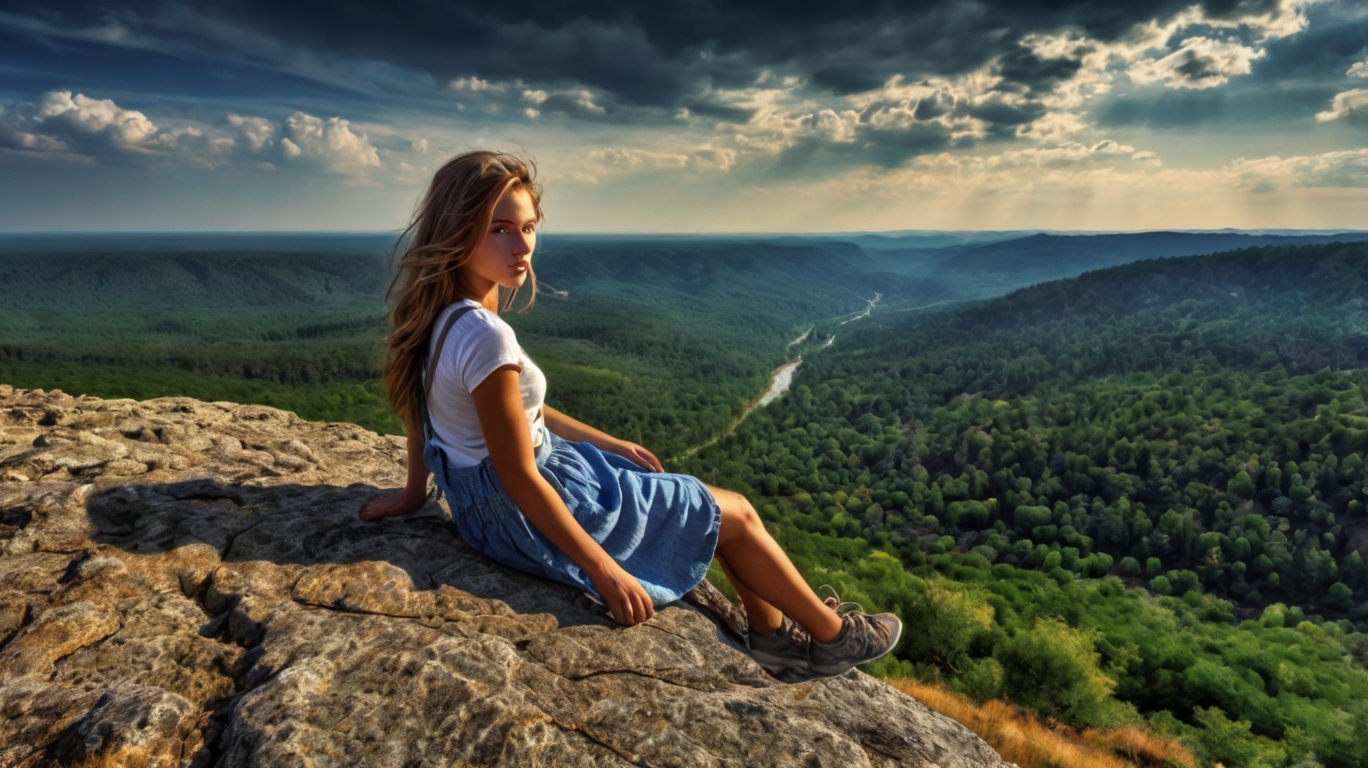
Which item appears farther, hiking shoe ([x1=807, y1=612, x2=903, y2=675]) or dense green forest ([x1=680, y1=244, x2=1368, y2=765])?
dense green forest ([x1=680, y1=244, x2=1368, y2=765])

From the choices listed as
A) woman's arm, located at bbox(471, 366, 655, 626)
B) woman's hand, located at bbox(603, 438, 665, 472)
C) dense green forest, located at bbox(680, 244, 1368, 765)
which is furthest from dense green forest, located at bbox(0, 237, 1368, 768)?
woman's arm, located at bbox(471, 366, 655, 626)

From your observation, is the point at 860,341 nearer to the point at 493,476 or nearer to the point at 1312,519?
the point at 1312,519

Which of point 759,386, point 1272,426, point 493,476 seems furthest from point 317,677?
point 759,386

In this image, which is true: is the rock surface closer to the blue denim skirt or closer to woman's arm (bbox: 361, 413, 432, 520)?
woman's arm (bbox: 361, 413, 432, 520)

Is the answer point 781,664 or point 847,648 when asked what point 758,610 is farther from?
point 847,648

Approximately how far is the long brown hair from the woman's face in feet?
0.18

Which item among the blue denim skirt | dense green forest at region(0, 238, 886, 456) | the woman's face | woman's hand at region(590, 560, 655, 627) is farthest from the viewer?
dense green forest at region(0, 238, 886, 456)

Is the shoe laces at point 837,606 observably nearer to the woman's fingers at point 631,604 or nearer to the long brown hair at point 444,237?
the woman's fingers at point 631,604

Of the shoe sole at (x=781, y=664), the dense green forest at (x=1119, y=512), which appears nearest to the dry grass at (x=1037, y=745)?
the shoe sole at (x=781, y=664)

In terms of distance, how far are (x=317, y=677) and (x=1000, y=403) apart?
112 m

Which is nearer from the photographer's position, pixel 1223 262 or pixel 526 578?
pixel 526 578

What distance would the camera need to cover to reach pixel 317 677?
10.2ft

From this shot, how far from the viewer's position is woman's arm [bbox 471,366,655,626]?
3408mm

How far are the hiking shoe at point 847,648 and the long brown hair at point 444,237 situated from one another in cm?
309
